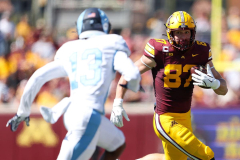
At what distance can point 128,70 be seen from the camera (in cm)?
347

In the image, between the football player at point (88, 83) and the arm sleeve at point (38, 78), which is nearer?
the football player at point (88, 83)

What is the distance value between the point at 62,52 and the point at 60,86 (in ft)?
13.1

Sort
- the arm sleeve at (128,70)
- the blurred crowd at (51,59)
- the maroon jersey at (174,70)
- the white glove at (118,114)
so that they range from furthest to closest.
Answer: the blurred crowd at (51,59) → the maroon jersey at (174,70) → the white glove at (118,114) → the arm sleeve at (128,70)

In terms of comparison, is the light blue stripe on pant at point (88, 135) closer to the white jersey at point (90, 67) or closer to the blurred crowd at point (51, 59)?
the white jersey at point (90, 67)

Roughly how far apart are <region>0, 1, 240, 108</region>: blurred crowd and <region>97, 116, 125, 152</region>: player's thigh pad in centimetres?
332

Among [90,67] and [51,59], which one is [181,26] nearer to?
[90,67]

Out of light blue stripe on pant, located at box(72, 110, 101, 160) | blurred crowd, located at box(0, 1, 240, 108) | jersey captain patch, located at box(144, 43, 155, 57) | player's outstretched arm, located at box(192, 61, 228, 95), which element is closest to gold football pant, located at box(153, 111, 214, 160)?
player's outstretched arm, located at box(192, 61, 228, 95)

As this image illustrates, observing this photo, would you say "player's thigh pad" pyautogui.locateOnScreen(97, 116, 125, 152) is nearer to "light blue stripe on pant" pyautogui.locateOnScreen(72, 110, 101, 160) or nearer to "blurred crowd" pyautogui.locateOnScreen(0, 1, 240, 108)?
"light blue stripe on pant" pyautogui.locateOnScreen(72, 110, 101, 160)

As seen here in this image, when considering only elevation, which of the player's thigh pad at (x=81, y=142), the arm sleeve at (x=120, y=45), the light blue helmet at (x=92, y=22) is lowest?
the player's thigh pad at (x=81, y=142)

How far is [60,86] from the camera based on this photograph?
7.68 metres

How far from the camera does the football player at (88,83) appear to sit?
353 centimetres

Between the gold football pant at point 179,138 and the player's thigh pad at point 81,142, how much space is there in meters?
0.75

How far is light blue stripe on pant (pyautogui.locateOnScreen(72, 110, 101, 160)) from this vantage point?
352 cm

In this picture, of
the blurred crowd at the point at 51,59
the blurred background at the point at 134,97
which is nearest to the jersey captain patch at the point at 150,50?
the blurred background at the point at 134,97
